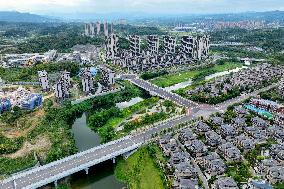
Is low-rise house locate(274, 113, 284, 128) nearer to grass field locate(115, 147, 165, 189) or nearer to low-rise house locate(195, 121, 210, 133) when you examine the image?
low-rise house locate(195, 121, 210, 133)

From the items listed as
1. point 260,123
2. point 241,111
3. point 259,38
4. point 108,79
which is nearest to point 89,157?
point 260,123

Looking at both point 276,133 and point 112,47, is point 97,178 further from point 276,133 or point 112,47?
point 112,47

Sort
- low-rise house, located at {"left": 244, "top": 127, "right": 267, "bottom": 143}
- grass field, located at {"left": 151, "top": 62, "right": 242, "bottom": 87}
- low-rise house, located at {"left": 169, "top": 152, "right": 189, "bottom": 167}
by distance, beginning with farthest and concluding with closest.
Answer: grass field, located at {"left": 151, "top": 62, "right": 242, "bottom": 87} → low-rise house, located at {"left": 244, "top": 127, "right": 267, "bottom": 143} → low-rise house, located at {"left": 169, "top": 152, "right": 189, "bottom": 167}

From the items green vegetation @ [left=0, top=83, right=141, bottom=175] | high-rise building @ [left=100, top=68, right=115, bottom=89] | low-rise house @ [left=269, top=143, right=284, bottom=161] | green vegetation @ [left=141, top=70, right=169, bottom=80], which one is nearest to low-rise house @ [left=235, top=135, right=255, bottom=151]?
low-rise house @ [left=269, top=143, right=284, bottom=161]

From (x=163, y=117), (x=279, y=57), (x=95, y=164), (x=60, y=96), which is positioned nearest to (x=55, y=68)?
(x=60, y=96)

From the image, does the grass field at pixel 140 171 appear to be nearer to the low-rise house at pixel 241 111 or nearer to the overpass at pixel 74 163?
the overpass at pixel 74 163

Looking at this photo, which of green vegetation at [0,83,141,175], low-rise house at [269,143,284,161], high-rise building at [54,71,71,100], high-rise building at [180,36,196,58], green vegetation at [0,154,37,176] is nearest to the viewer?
green vegetation at [0,154,37,176]

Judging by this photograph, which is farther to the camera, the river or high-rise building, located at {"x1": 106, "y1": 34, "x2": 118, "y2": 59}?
high-rise building, located at {"x1": 106, "y1": 34, "x2": 118, "y2": 59}
